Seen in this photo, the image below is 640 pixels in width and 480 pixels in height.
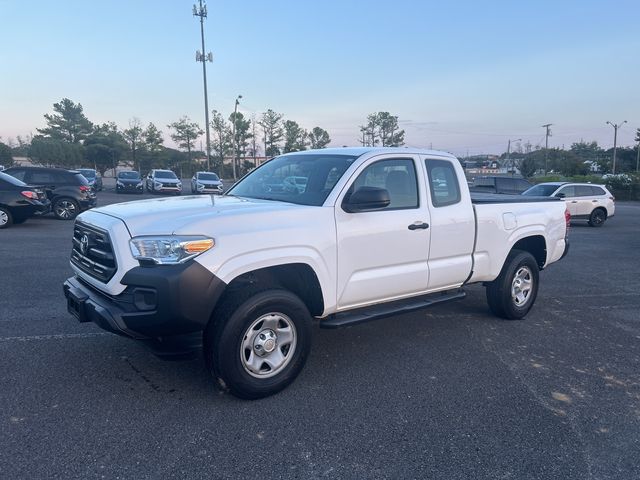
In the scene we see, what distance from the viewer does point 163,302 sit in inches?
131

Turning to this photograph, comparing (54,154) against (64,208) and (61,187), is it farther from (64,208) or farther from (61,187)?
(64,208)

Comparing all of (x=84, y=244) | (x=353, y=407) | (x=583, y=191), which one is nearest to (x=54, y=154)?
(x=583, y=191)

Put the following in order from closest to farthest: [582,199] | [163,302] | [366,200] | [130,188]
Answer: [163,302] < [366,200] < [582,199] < [130,188]

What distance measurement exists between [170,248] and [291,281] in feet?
3.69

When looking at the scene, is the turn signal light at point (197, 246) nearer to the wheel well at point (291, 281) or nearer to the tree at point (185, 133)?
the wheel well at point (291, 281)

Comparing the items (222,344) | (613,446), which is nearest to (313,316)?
(222,344)

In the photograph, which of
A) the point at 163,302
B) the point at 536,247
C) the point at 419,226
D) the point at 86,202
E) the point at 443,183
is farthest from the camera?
the point at 86,202

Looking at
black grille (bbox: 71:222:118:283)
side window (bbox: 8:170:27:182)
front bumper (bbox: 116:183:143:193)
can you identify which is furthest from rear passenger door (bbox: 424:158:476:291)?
front bumper (bbox: 116:183:143:193)

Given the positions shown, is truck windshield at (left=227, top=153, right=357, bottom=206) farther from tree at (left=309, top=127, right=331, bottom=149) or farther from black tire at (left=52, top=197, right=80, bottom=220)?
tree at (left=309, top=127, right=331, bottom=149)

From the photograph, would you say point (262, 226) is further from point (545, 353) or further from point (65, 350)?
point (545, 353)

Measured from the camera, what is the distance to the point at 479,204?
5.49 metres

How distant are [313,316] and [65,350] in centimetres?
237

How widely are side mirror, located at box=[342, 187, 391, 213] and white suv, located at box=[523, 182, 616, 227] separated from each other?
15.7 m

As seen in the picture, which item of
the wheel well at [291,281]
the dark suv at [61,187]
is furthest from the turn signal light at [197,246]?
the dark suv at [61,187]
